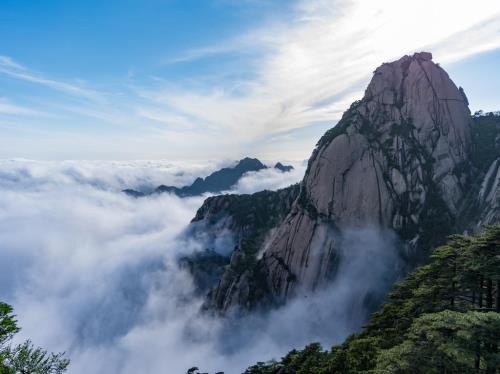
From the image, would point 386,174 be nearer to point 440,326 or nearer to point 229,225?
point 440,326

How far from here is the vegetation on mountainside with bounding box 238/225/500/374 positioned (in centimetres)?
1681

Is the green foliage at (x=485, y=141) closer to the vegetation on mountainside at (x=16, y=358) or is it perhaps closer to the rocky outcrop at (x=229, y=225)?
the rocky outcrop at (x=229, y=225)

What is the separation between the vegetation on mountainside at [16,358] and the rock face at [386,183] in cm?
7185

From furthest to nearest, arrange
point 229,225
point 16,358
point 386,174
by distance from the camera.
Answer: point 229,225 < point 386,174 < point 16,358

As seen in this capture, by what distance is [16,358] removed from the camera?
2434cm

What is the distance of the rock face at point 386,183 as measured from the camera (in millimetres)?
89000

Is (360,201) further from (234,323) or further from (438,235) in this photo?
(234,323)

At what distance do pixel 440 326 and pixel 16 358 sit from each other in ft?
96.7

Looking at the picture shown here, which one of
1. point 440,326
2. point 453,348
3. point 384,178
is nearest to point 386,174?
point 384,178

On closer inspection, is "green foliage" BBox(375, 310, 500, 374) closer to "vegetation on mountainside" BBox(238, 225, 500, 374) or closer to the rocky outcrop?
"vegetation on mountainside" BBox(238, 225, 500, 374)

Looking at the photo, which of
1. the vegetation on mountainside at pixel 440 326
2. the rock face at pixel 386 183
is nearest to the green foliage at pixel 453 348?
the vegetation on mountainside at pixel 440 326

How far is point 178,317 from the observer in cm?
13775

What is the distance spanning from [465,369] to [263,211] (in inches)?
5178

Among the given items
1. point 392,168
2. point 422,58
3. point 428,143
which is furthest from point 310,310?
point 422,58
